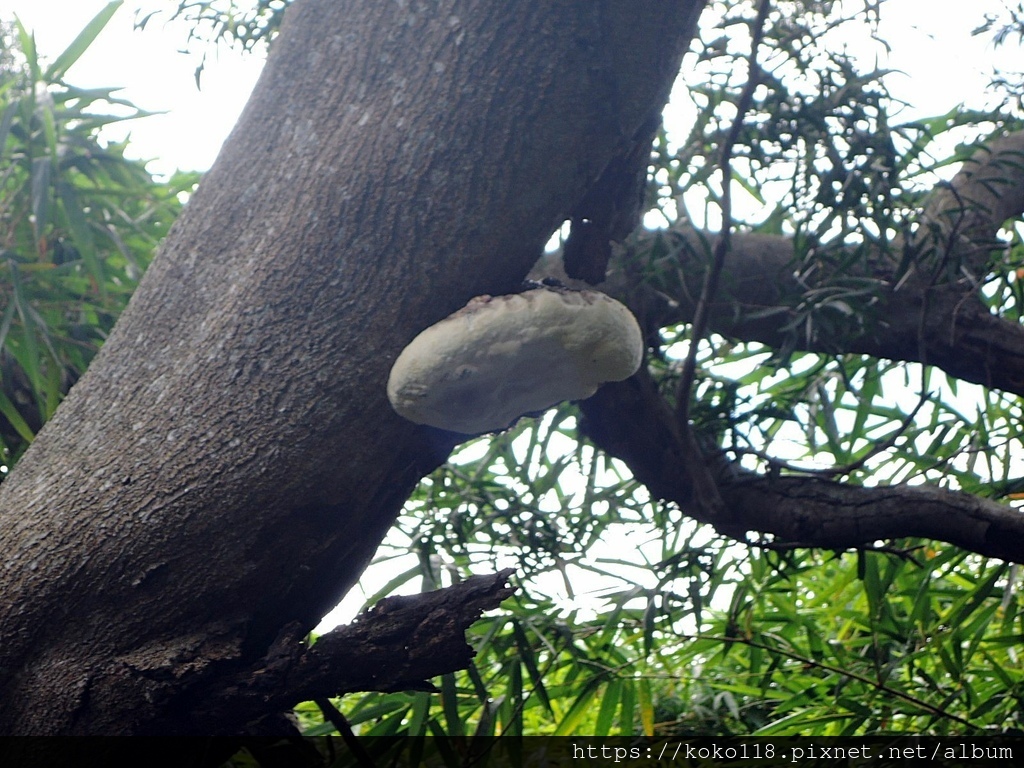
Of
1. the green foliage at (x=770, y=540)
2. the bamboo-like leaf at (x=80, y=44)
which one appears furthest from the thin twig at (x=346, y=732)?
the bamboo-like leaf at (x=80, y=44)

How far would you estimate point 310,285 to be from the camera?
905mm

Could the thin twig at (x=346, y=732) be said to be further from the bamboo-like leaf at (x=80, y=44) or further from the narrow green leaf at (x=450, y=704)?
the bamboo-like leaf at (x=80, y=44)

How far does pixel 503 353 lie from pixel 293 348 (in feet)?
0.71

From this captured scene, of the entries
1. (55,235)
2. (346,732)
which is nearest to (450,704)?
(346,732)

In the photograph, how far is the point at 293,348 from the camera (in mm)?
895

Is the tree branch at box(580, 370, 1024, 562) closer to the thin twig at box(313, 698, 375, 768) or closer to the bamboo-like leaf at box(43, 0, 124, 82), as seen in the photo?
the thin twig at box(313, 698, 375, 768)

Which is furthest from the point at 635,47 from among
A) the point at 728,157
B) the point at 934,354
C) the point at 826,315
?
the point at 934,354

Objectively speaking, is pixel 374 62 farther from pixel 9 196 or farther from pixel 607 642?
pixel 607 642

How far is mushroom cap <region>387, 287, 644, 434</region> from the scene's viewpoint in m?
0.82

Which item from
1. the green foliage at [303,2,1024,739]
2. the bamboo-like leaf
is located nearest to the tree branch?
the green foliage at [303,2,1024,739]

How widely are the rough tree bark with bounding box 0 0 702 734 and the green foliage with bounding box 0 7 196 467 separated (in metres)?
0.49

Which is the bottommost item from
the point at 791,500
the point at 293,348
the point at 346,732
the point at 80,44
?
the point at 346,732

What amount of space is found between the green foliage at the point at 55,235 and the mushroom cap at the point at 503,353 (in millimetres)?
752

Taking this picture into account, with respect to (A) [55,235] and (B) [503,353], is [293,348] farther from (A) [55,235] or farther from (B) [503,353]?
(A) [55,235]
